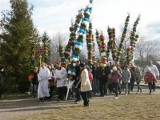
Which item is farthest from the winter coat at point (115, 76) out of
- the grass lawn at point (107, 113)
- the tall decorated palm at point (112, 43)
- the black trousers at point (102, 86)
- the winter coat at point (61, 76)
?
the tall decorated palm at point (112, 43)

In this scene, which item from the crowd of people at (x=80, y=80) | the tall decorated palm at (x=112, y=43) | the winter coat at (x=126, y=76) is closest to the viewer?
the crowd of people at (x=80, y=80)

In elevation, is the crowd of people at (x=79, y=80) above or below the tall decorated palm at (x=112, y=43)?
below

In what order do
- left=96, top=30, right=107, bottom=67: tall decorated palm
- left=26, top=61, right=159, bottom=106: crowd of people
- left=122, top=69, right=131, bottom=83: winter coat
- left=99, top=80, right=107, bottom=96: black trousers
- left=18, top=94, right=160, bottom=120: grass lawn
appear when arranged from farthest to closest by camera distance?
left=96, top=30, right=107, bottom=67: tall decorated palm, left=122, top=69, right=131, bottom=83: winter coat, left=99, top=80, right=107, bottom=96: black trousers, left=26, top=61, right=159, bottom=106: crowd of people, left=18, top=94, right=160, bottom=120: grass lawn

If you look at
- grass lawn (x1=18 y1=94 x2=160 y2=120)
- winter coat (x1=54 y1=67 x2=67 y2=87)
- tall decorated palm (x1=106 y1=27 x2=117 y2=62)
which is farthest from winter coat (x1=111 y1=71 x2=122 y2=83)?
tall decorated palm (x1=106 y1=27 x2=117 y2=62)

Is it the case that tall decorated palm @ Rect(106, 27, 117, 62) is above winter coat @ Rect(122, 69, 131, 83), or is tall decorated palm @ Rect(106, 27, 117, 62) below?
above

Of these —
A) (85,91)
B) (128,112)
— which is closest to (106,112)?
(128,112)

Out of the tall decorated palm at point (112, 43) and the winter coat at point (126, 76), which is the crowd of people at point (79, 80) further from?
the tall decorated palm at point (112, 43)

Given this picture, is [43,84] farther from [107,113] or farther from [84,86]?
[107,113]

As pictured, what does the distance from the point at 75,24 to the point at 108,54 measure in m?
6.63

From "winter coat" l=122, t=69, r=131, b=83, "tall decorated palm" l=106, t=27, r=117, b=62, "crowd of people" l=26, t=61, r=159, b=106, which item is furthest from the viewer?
"tall decorated palm" l=106, t=27, r=117, b=62

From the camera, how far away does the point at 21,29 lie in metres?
26.5

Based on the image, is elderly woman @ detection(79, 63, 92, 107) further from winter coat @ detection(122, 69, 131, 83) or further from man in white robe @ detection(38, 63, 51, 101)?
winter coat @ detection(122, 69, 131, 83)

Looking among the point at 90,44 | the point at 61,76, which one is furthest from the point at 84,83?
the point at 90,44

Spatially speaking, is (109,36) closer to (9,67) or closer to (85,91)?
(9,67)
